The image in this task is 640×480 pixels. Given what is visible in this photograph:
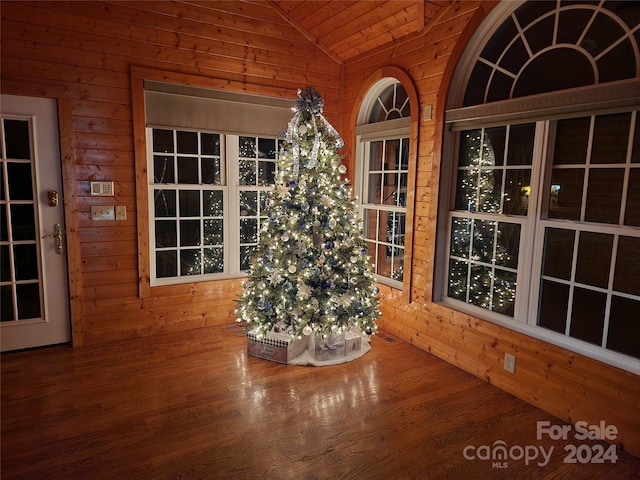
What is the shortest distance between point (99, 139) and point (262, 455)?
2.89 meters

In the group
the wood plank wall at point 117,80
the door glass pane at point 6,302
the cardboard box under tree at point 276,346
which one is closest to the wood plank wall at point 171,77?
the wood plank wall at point 117,80

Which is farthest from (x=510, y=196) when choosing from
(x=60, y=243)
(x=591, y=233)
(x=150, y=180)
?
(x=60, y=243)

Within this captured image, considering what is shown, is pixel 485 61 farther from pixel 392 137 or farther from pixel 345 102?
pixel 345 102

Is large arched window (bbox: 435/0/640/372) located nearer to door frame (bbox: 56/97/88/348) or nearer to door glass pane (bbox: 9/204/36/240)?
door frame (bbox: 56/97/88/348)

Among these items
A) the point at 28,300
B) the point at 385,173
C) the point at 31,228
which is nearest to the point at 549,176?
the point at 385,173

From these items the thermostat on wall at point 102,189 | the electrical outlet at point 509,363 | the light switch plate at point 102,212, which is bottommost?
the electrical outlet at point 509,363

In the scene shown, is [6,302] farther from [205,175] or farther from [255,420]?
[255,420]

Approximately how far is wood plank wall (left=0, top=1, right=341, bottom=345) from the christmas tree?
3.26 ft

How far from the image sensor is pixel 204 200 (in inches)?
165

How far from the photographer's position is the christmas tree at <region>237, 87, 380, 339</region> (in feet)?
11.2

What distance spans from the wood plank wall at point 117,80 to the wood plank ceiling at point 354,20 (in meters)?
0.20

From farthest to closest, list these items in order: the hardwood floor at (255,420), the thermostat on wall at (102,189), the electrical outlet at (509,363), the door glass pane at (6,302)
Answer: the thermostat on wall at (102,189) → the door glass pane at (6,302) → the electrical outlet at (509,363) → the hardwood floor at (255,420)

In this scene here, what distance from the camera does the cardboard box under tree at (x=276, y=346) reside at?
343 cm

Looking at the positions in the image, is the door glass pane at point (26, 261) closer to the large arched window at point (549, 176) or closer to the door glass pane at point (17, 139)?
the door glass pane at point (17, 139)
